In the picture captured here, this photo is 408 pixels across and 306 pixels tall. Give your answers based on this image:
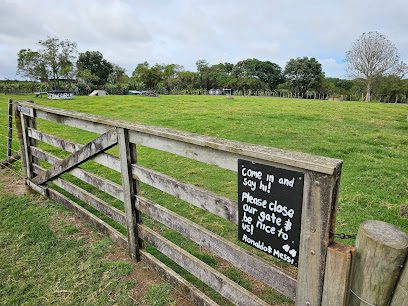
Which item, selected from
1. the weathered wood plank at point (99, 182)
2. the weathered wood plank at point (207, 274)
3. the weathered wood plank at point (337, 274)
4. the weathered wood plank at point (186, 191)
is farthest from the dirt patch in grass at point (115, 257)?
the weathered wood plank at point (337, 274)

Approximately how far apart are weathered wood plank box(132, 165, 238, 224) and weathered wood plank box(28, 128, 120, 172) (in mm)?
444

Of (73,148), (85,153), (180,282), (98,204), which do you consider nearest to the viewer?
(180,282)

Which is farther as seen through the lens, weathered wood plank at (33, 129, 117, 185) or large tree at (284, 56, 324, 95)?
large tree at (284, 56, 324, 95)

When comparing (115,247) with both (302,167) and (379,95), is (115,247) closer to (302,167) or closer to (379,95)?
(302,167)

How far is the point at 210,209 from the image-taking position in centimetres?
294

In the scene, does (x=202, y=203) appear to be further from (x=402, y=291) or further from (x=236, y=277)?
(x=402, y=291)

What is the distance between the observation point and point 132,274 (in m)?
3.95

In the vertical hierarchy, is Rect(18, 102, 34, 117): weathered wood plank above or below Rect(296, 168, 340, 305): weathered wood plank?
above

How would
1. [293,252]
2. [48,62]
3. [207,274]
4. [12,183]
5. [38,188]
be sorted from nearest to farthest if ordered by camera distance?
[293,252]
[207,274]
[38,188]
[12,183]
[48,62]

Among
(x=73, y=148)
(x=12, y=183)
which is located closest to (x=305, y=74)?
(x=12, y=183)

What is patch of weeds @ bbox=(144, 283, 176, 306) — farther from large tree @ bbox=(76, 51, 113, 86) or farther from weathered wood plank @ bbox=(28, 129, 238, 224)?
large tree @ bbox=(76, 51, 113, 86)

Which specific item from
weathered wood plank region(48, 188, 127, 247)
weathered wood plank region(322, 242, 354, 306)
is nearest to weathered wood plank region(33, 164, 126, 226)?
weathered wood plank region(48, 188, 127, 247)

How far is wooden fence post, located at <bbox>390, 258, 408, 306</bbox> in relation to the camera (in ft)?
5.79

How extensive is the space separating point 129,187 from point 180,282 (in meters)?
1.30
